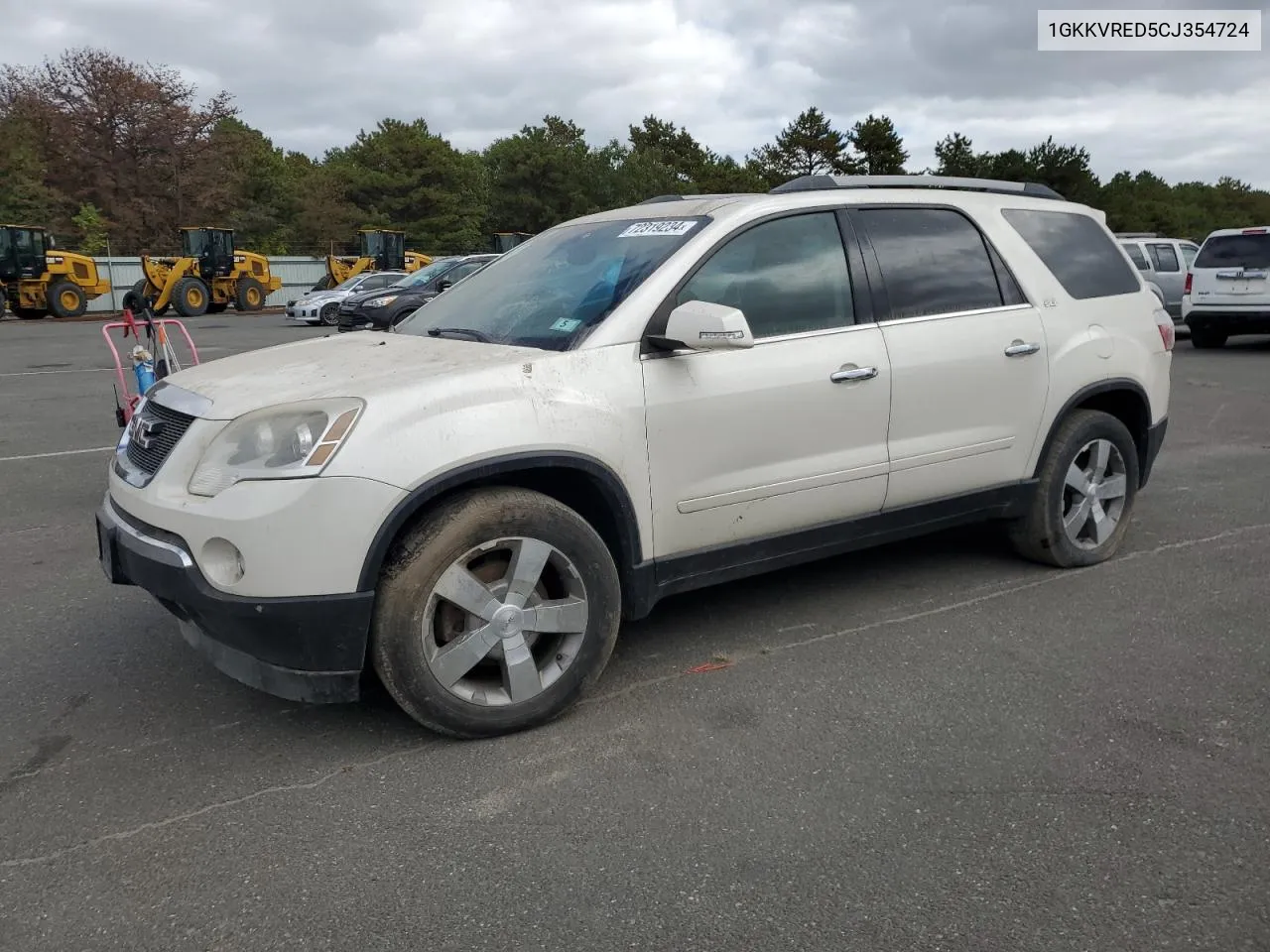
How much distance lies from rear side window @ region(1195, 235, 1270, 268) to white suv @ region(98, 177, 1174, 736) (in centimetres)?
1252

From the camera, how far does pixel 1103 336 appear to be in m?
4.95

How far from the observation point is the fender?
314cm

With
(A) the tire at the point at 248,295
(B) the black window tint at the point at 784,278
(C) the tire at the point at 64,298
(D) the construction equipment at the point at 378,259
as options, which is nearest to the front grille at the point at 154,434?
(B) the black window tint at the point at 784,278

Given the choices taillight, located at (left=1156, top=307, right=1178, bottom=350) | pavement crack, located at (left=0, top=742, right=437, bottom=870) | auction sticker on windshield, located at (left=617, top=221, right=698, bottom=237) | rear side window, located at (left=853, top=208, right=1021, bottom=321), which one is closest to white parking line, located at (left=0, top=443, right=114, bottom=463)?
auction sticker on windshield, located at (left=617, top=221, right=698, bottom=237)

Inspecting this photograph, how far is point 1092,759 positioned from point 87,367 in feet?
49.5

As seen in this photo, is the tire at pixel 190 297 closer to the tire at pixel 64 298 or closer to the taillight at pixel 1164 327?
the tire at pixel 64 298

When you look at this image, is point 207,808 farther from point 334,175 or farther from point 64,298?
point 334,175

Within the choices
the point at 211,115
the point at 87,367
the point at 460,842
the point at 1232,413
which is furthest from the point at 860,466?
the point at 211,115

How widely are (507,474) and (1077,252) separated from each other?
313 cm

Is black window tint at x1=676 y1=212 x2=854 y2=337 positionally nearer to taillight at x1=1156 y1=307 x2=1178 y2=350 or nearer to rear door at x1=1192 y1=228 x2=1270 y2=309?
taillight at x1=1156 y1=307 x2=1178 y2=350

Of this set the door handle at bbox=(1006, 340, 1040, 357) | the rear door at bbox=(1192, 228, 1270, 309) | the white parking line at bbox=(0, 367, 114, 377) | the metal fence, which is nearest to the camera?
the door handle at bbox=(1006, 340, 1040, 357)

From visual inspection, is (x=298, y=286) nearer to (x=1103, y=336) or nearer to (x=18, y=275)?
(x=18, y=275)

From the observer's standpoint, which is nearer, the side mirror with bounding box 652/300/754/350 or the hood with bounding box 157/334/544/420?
the hood with bounding box 157/334/544/420

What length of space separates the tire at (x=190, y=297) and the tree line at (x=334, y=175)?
16.2 m
